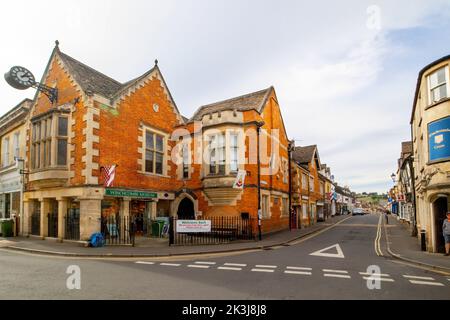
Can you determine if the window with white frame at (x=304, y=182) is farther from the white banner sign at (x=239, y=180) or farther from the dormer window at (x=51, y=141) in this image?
the dormer window at (x=51, y=141)

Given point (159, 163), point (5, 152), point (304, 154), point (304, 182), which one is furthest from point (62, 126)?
point (304, 154)

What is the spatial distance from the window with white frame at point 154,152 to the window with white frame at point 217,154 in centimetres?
375

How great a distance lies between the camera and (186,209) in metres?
21.7

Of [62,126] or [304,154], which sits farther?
[304,154]

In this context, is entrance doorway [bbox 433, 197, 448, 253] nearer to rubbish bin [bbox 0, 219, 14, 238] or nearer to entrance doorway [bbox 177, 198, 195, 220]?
entrance doorway [bbox 177, 198, 195, 220]

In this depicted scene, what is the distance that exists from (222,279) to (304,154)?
3158 cm

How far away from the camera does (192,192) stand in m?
20.7

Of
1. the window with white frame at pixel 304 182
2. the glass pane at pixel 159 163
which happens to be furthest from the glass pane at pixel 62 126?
the window with white frame at pixel 304 182

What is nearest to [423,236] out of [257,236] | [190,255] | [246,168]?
[257,236]

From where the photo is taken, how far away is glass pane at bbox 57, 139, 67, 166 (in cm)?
1580

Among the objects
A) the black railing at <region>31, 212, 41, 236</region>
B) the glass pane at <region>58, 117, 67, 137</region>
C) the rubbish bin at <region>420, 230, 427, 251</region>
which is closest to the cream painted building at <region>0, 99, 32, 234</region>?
the black railing at <region>31, 212, 41, 236</region>

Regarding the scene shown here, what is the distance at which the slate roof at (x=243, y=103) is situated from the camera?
21.7m

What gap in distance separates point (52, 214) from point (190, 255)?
33.9ft

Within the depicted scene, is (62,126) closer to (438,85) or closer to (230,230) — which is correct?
(230,230)
